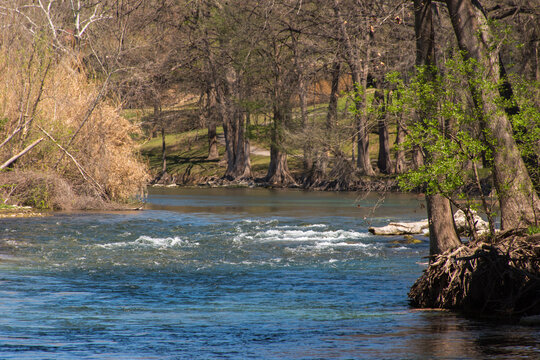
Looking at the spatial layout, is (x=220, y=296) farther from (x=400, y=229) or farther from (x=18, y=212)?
(x=18, y=212)

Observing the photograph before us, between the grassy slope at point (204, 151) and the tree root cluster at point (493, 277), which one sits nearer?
the tree root cluster at point (493, 277)

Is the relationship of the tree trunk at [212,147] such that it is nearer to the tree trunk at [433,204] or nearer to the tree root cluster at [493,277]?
the tree trunk at [433,204]

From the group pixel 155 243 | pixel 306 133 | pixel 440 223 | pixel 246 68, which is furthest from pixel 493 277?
pixel 246 68

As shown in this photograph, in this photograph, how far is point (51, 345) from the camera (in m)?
10.5

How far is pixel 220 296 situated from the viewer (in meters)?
14.9

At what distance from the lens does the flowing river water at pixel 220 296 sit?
1047 cm

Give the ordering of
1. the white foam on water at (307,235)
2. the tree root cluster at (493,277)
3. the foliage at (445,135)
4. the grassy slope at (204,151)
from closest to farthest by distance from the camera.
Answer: the tree root cluster at (493,277)
the foliage at (445,135)
the white foam on water at (307,235)
the grassy slope at (204,151)

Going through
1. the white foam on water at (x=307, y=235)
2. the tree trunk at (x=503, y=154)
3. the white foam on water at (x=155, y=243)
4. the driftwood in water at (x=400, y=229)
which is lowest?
the white foam on water at (x=155, y=243)

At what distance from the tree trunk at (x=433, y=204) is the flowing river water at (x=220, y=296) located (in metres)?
1.32

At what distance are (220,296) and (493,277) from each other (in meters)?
5.30

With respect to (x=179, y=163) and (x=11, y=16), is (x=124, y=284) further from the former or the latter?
(x=179, y=163)

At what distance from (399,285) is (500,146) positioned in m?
3.80

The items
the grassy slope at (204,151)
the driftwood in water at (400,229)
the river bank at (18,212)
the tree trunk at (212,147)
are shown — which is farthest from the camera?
the tree trunk at (212,147)

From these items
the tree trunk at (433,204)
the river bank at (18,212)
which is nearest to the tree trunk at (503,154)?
the tree trunk at (433,204)
